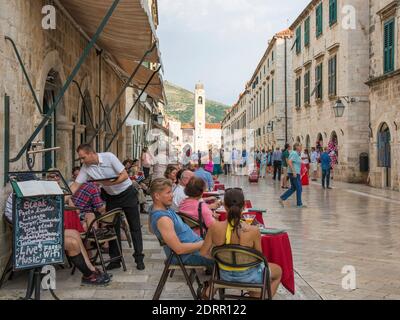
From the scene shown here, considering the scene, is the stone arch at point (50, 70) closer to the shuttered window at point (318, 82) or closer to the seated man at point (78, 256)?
the seated man at point (78, 256)

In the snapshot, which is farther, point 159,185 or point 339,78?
point 339,78

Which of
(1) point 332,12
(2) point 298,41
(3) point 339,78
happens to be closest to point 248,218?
(3) point 339,78

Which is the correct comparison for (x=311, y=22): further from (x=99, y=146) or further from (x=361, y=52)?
(x=99, y=146)

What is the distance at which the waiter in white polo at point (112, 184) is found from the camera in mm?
6047

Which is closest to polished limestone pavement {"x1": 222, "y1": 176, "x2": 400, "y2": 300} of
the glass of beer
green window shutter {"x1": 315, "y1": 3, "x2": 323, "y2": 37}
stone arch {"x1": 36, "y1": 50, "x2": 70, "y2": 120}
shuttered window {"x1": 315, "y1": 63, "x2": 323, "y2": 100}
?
the glass of beer

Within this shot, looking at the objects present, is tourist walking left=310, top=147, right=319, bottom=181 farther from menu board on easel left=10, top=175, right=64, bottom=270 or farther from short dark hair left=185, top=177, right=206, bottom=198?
menu board on easel left=10, top=175, right=64, bottom=270

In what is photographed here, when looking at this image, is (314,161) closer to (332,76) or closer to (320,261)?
(332,76)

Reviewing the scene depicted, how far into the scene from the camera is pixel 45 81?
7.83 m

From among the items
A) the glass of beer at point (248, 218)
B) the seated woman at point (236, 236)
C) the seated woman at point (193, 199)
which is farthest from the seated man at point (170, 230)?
the seated woman at point (193, 199)

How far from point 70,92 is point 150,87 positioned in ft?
15.8

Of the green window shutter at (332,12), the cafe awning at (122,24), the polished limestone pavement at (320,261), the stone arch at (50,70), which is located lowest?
the polished limestone pavement at (320,261)

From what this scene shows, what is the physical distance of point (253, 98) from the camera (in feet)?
184

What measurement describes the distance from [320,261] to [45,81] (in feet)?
16.1
